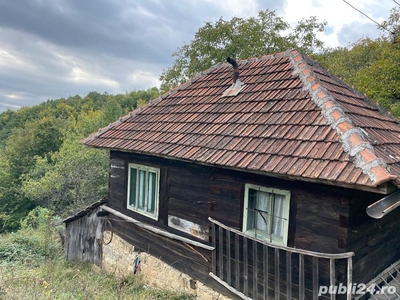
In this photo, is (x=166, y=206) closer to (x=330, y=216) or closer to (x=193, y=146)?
(x=193, y=146)

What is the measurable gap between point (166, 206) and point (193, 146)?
1.65 meters

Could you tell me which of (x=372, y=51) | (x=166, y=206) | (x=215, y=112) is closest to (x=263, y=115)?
(x=215, y=112)

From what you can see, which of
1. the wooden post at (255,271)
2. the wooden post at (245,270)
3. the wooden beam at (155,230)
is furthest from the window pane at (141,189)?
the wooden post at (255,271)

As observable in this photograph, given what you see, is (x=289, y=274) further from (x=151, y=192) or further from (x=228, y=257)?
(x=151, y=192)

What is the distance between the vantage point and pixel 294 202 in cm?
407

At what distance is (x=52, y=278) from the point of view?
20.5 feet

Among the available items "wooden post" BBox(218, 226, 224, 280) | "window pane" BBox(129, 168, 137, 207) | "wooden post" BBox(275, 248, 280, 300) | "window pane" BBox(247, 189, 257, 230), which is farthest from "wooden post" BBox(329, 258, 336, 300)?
"window pane" BBox(129, 168, 137, 207)

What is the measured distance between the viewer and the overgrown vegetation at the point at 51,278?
4.40m

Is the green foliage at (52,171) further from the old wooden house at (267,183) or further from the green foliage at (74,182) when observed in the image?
the old wooden house at (267,183)

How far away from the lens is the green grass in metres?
4.40

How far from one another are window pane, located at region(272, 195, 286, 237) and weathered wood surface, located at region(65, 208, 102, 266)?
17.8 feet

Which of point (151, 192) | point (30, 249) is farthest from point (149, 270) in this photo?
point (30, 249)

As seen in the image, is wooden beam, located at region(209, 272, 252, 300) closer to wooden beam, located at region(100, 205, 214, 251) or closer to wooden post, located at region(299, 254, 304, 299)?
wooden beam, located at region(100, 205, 214, 251)

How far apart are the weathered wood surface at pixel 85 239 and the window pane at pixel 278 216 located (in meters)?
5.43
